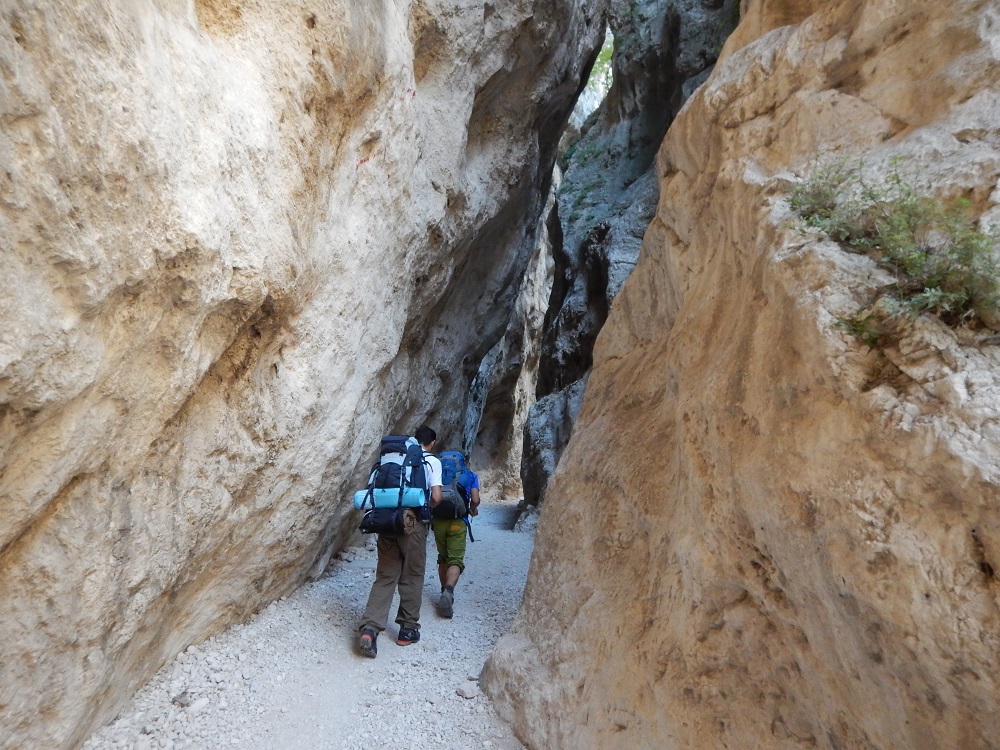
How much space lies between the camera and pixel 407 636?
5.32 m

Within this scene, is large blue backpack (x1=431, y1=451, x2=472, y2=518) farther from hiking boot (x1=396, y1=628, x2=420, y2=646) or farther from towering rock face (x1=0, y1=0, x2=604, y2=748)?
hiking boot (x1=396, y1=628, x2=420, y2=646)

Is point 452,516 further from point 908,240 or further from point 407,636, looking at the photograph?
point 908,240

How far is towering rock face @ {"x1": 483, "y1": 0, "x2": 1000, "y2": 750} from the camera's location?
6.42 ft

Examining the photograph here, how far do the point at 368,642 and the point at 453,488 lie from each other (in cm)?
165

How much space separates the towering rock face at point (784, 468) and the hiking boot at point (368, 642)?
1.03 metres

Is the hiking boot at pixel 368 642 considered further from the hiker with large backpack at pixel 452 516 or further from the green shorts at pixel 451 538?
the green shorts at pixel 451 538

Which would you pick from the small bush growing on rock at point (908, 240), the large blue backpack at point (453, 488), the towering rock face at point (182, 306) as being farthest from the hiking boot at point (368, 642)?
the small bush growing on rock at point (908, 240)

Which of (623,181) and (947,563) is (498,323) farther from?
(947,563)

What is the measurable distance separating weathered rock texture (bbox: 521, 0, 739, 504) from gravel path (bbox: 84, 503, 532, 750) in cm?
682

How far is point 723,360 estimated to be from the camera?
3113 mm

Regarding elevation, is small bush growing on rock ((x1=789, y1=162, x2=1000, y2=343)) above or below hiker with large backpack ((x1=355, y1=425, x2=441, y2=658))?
above

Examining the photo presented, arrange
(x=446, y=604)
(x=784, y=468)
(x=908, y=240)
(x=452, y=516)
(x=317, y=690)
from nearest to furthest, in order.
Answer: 1. (x=908, y=240)
2. (x=784, y=468)
3. (x=317, y=690)
4. (x=446, y=604)
5. (x=452, y=516)

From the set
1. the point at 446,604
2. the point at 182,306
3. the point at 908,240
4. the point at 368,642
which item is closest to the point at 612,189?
the point at 446,604

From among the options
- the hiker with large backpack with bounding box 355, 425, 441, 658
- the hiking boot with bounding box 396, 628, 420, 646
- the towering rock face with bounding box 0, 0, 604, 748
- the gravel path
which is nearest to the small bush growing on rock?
the towering rock face with bounding box 0, 0, 604, 748
